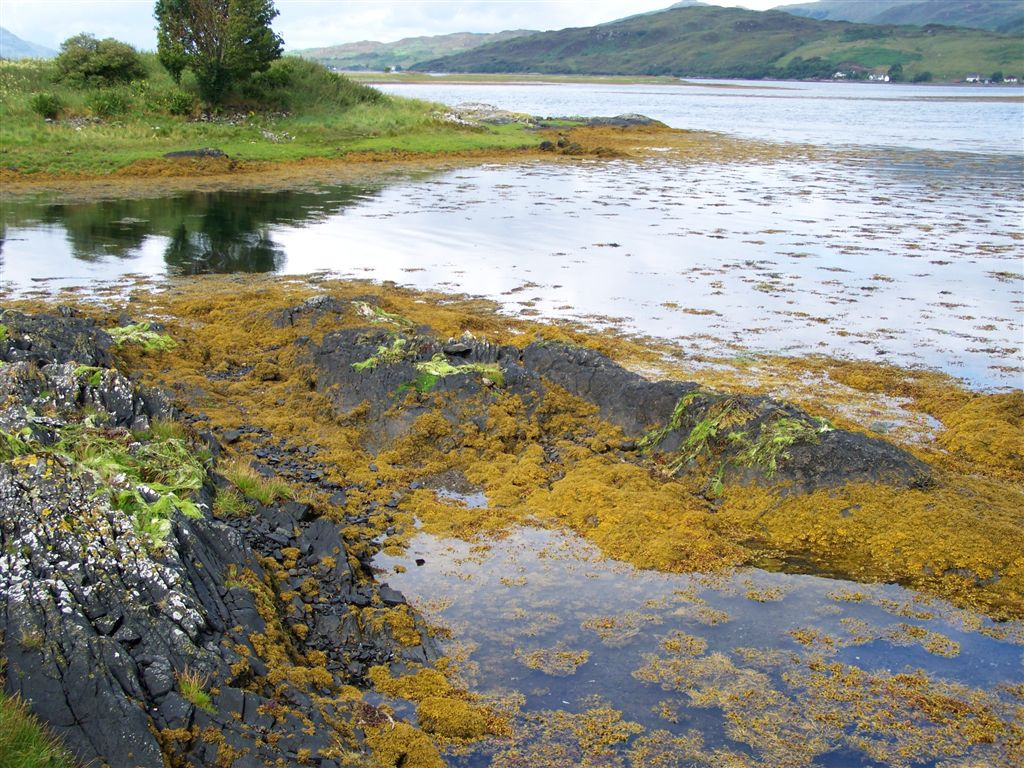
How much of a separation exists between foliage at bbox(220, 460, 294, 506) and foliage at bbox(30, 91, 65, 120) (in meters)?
39.3

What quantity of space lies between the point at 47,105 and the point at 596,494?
41.5 m

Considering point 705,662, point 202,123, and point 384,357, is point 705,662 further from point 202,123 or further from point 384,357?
point 202,123

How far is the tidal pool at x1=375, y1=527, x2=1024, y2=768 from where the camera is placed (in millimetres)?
6051

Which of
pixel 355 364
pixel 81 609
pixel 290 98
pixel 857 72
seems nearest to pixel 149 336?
pixel 355 364

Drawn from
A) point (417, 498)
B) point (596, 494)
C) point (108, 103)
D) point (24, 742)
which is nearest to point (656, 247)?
point (596, 494)

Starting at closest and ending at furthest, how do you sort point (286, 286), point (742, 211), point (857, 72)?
point (286, 286)
point (742, 211)
point (857, 72)

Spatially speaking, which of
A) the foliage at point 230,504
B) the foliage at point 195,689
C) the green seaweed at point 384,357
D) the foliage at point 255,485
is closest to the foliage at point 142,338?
the green seaweed at point 384,357

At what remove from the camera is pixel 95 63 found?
4603 cm

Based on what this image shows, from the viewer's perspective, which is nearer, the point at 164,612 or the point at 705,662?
the point at 164,612

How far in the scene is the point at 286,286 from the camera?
18.7 meters

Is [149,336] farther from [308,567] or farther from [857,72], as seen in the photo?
[857,72]

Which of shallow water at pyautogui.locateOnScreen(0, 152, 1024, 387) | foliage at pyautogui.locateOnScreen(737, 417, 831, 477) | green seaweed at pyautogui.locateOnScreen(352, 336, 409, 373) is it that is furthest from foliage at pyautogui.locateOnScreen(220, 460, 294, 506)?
shallow water at pyautogui.locateOnScreen(0, 152, 1024, 387)

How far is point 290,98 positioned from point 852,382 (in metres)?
43.8

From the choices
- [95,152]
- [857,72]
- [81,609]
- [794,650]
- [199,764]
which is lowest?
[794,650]
